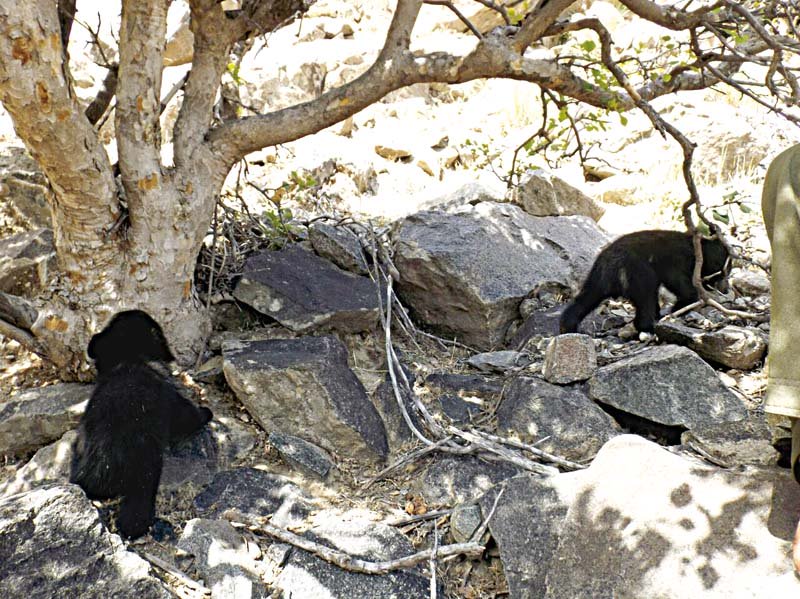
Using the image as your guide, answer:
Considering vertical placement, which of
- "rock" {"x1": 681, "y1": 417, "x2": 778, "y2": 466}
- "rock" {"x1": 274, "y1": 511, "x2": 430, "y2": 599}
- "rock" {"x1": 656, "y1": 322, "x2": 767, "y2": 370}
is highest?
"rock" {"x1": 656, "y1": 322, "x2": 767, "y2": 370}

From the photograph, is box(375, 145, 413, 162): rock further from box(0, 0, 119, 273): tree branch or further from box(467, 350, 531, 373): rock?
box(0, 0, 119, 273): tree branch

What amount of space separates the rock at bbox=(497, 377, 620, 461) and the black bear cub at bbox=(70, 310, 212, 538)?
181 cm

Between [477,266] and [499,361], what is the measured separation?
1.13 metres

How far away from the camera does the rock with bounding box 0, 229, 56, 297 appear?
528cm

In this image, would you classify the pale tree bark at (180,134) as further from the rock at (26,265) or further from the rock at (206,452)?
the rock at (26,265)

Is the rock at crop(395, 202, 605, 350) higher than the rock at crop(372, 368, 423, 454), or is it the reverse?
the rock at crop(395, 202, 605, 350)

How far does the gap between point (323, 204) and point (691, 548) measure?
616cm

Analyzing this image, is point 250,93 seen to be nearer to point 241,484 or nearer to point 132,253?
point 132,253

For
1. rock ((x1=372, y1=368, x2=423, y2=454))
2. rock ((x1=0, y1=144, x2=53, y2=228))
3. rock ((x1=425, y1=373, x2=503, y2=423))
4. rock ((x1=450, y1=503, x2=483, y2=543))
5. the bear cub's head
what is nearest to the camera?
rock ((x1=450, y1=503, x2=483, y2=543))

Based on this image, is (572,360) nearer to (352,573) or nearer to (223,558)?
(352,573)

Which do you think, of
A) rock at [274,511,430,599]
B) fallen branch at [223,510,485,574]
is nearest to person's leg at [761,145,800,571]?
fallen branch at [223,510,485,574]

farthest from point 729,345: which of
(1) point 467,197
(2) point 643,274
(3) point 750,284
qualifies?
(1) point 467,197

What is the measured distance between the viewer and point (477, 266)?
19.3 feet

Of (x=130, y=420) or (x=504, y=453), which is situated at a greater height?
(x=130, y=420)
